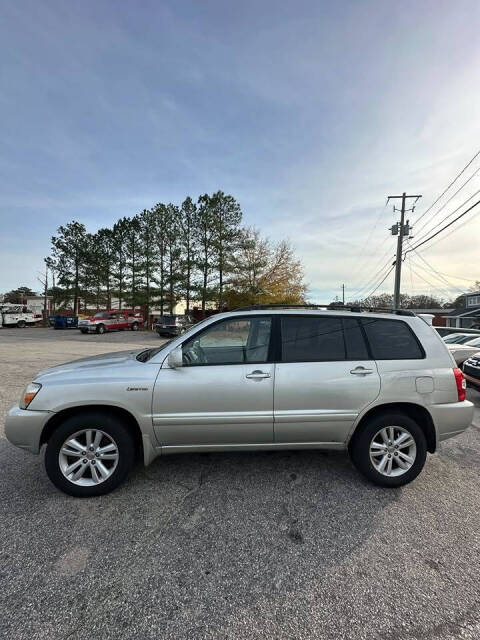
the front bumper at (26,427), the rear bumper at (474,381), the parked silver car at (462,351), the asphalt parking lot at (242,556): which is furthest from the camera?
the parked silver car at (462,351)

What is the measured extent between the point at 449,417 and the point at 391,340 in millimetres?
904

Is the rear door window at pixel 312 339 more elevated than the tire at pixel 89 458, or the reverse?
the rear door window at pixel 312 339

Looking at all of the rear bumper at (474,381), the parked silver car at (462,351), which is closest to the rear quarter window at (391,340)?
the rear bumper at (474,381)

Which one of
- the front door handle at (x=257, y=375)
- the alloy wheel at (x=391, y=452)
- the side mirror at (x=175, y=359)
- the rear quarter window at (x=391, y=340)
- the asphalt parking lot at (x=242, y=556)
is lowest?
the asphalt parking lot at (x=242, y=556)

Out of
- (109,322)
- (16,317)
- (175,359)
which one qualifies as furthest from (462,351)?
(16,317)

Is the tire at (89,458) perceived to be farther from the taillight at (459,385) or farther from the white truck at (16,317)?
the white truck at (16,317)

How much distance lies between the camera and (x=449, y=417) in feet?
9.62

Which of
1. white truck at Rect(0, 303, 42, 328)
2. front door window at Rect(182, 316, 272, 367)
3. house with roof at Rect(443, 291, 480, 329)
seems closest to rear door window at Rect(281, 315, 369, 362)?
front door window at Rect(182, 316, 272, 367)

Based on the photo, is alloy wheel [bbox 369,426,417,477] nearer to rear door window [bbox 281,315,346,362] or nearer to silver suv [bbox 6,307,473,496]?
silver suv [bbox 6,307,473,496]

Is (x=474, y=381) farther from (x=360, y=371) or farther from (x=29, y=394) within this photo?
(x=29, y=394)

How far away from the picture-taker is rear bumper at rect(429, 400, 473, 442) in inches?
115

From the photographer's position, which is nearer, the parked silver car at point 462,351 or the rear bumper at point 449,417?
the rear bumper at point 449,417

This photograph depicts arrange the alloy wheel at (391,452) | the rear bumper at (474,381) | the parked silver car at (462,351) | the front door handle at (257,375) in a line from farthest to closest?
the parked silver car at (462,351) < the rear bumper at (474,381) < the alloy wheel at (391,452) < the front door handle at (257,375)

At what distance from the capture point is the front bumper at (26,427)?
2.68 metres
